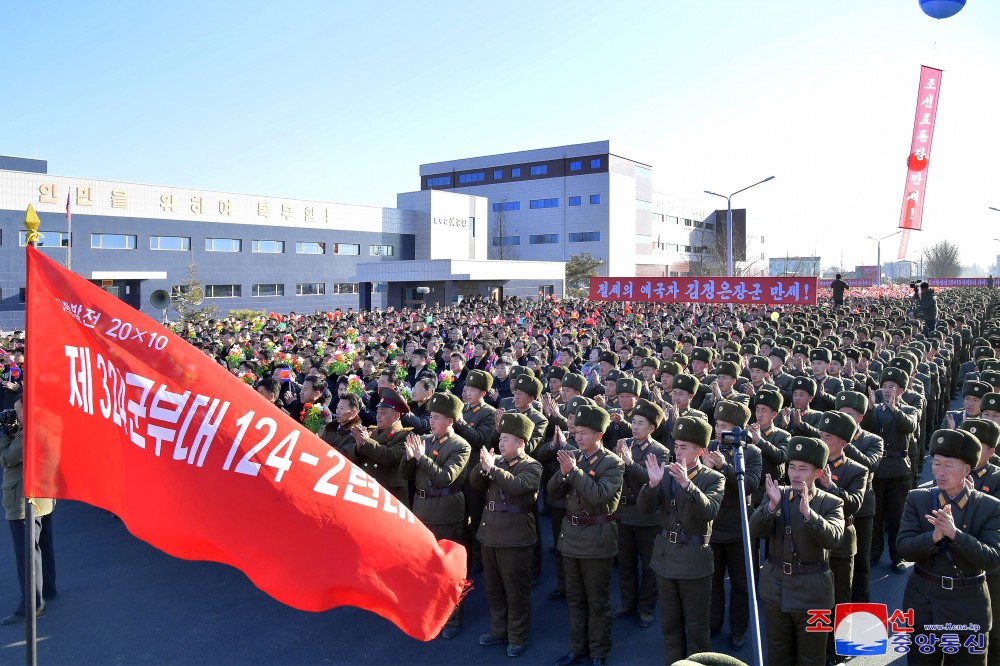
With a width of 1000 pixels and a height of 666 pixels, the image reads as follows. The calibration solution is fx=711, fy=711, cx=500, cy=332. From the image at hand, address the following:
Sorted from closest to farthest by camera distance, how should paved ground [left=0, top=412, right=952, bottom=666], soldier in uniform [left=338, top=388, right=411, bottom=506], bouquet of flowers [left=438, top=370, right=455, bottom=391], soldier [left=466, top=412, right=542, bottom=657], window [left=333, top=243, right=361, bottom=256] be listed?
paved ground [left=0, top=412, right=952, bottom=666] → soldier [left=466, top=412, right=542, bottom=657] → soldier in uniform [left=338, top=388, right=411, bottom=506] → bouquet of flowers [left=438, top=370, right=455, bottom=391] → window [left=333, top=243, right=361, bottom=256]

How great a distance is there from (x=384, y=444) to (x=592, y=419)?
7.06ft

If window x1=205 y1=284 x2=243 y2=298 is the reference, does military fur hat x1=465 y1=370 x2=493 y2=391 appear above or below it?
below

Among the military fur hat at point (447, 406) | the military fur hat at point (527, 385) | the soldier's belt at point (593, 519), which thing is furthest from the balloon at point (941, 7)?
the soldier's belt at point (593, 519)

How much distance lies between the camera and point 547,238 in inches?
2411

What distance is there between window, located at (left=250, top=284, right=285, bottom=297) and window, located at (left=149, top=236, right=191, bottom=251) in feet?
14.5

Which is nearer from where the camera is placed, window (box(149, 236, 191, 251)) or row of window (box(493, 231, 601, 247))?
window (box(149, 236, 191, 251))

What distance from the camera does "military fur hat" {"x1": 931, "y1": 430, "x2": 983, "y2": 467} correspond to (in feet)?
14.4

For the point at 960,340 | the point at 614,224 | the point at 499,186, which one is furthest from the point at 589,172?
the point at 960,340

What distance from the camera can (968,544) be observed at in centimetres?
407

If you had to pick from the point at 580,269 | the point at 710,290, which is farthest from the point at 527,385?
the point at 580,269

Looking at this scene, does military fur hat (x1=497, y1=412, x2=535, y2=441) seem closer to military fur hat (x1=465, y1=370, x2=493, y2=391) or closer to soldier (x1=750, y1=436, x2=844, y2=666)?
soldier (x1=750, y1=436, x2=844, y2=666)

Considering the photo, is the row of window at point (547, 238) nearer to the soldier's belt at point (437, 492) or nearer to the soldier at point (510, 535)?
the soldier's belt at point (437, 492)

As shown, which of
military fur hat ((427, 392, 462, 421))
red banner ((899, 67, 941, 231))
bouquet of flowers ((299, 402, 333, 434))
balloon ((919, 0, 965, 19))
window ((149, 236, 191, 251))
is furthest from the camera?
window ((149, 236, 191, 251))

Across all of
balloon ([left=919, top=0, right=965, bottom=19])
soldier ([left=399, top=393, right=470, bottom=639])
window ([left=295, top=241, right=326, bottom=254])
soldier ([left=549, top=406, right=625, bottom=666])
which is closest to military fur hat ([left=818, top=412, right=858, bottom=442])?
soldier ([left=549, top=406, right=625, bottom=666])
